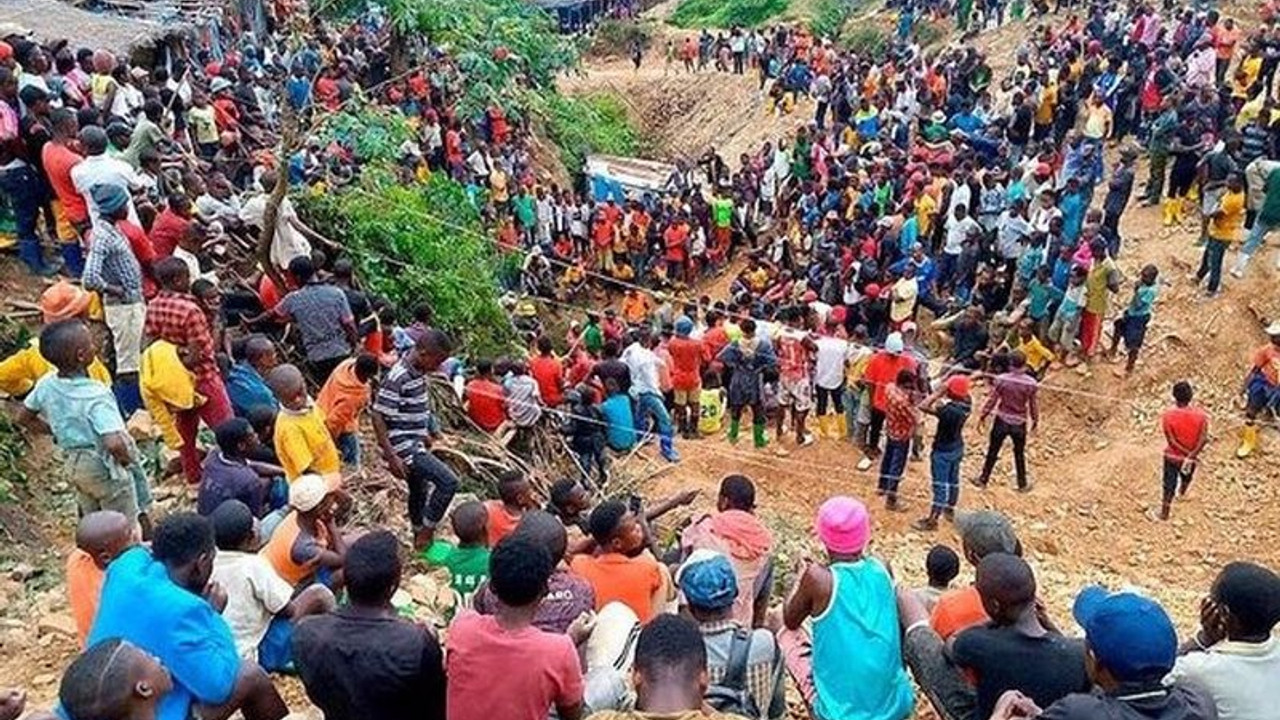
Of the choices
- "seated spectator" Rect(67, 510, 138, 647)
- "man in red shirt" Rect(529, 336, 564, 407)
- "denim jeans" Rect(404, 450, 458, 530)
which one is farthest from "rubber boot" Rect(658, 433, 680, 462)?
"seated spectator" Rect(67, 510, 138, 647)

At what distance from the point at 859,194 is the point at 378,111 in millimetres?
6778

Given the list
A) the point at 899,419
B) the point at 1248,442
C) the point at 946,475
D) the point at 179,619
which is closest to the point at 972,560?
the point at 179,619

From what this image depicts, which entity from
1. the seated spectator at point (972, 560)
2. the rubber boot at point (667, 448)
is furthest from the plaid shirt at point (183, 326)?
the rubber boot at point (667, 448)

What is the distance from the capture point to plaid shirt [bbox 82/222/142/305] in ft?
22.2

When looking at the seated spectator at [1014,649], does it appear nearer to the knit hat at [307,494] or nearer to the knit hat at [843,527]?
the knit hat at [843,527]

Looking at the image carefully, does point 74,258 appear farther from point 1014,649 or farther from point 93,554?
point 1014,649

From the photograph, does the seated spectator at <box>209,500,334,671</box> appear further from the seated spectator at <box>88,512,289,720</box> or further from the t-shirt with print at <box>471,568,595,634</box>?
the t-shirt with print at <box>471,568,595,634</box>

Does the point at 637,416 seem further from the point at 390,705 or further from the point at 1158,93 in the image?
the point at 1158,93

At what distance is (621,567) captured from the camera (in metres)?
4.71

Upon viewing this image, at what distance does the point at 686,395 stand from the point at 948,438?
112 inches

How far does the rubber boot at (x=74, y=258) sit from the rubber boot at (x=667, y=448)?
5.05 meters

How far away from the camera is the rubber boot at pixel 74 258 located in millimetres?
8344

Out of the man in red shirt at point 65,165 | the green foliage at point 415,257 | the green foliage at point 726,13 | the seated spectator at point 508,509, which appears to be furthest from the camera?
the green foliage at point 726,13

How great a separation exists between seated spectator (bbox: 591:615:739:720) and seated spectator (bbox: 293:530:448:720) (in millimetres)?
794
